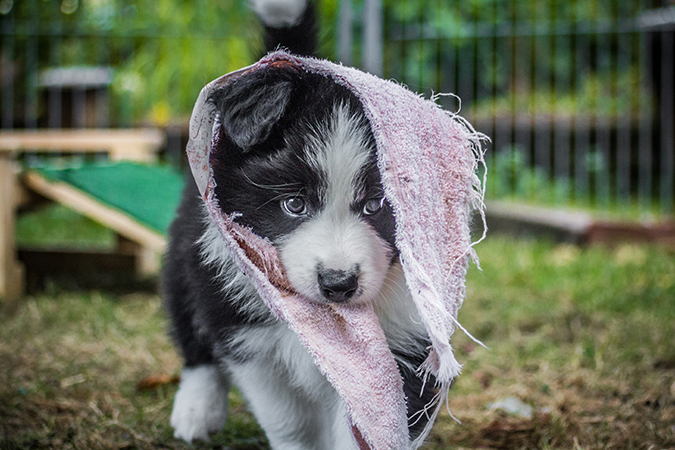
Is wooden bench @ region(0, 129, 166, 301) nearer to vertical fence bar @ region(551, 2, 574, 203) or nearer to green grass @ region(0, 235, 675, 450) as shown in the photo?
green grass @ region(0, 235, 675, 450)

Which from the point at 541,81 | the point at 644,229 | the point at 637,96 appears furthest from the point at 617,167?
the point at 644,229

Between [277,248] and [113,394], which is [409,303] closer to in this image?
[277,248]

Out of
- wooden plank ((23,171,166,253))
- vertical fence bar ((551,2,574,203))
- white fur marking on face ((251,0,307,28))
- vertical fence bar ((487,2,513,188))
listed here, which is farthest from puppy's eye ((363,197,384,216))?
vertical fence bar ((551,2,574,203))

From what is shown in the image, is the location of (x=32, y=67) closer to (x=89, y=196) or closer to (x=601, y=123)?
(x=89, y=196)

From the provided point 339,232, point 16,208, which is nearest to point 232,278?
point 339,232

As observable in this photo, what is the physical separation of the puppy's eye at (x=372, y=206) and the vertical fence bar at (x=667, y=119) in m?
6.27

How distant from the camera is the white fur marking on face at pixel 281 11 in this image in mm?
1702

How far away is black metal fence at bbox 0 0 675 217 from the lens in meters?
7.50

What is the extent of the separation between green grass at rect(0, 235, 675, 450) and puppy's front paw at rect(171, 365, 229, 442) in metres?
0.05

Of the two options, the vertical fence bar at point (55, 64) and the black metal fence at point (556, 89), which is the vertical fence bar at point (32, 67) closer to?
the vertical fence bar at point (55, 64)

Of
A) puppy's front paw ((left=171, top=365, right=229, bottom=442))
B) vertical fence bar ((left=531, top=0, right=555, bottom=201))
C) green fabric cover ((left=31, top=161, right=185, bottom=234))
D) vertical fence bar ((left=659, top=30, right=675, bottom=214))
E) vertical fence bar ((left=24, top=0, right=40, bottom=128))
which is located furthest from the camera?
vertical fence bar ((left=531, top=0, right=555, bottom=201))

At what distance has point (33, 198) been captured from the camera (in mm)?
4062

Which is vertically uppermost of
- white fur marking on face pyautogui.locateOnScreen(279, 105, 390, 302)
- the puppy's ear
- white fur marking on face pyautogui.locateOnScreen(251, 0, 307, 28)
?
white fur marking on face pyautogui.locateOnScreen(251, 0, 307, 28)

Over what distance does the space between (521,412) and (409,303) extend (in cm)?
88
